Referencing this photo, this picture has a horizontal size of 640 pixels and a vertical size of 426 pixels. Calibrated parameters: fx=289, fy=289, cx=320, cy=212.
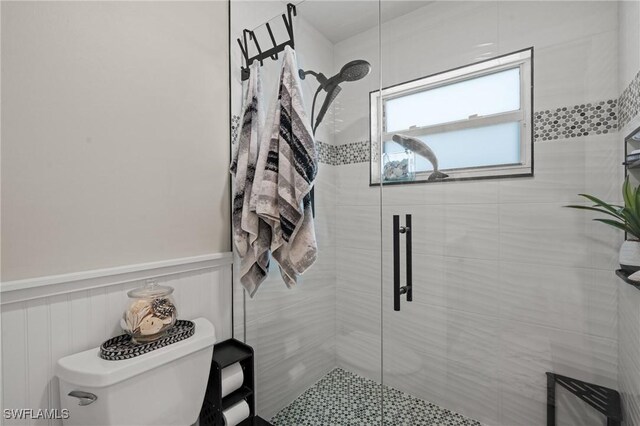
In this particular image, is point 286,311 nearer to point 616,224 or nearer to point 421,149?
point 421,149

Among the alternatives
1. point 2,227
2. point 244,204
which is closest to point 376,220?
point 244,204

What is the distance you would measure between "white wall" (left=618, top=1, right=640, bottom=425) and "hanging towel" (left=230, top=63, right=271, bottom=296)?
1.22 metres

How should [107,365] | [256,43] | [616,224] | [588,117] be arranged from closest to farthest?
[107,365] < [616,224] < [588,117] < [256,43]

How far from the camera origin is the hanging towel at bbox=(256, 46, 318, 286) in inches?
41.0

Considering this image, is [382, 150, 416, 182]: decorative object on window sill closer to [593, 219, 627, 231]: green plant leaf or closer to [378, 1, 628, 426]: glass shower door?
[378, 1, 628, 426]: glass shower door

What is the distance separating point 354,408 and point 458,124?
1.31 metres

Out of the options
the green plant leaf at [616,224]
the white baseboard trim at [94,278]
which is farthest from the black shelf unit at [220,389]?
the green plant leaf at [616,224]

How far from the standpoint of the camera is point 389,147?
1.24 metres

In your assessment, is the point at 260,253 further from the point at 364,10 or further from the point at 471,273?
the point at 364,10

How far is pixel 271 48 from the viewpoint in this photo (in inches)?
51.4

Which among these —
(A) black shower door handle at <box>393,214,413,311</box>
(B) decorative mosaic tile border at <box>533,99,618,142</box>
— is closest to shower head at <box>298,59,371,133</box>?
(A) black shower door handle at <box>393,214,413,311</box>

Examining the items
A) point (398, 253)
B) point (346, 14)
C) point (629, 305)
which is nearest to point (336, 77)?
point (346, 14)

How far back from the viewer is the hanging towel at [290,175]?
104 cm

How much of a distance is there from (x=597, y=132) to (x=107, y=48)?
1.67 metres
